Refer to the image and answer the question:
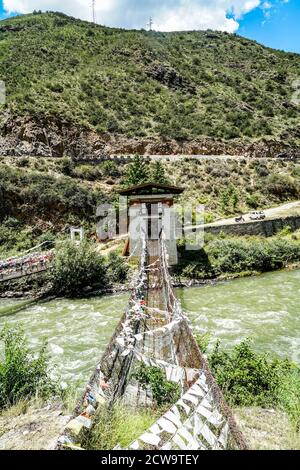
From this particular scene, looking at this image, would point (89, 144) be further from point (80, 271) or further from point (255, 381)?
point (255, 381)

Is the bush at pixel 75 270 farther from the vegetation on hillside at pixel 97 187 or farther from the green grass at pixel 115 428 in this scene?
the green grass at pixel 115 428

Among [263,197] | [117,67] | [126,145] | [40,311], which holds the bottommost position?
[40,311]

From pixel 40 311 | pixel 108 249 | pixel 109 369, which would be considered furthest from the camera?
pixel 108 249

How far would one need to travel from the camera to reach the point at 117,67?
46.2 metres

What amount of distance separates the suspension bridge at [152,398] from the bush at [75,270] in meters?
7.70

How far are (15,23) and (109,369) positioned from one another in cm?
6297

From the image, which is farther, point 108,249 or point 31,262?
point 108,249

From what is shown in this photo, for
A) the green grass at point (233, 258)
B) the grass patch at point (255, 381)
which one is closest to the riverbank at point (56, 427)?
the grass patch at point (255, 381)

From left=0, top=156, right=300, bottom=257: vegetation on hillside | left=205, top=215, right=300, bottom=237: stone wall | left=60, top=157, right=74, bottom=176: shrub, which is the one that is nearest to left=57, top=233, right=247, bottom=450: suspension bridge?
left=205, top=215, right=300, bottom=237: stone wall

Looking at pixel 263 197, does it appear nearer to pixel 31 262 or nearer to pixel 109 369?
pixel 31 262

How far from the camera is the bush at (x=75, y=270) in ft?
52.1

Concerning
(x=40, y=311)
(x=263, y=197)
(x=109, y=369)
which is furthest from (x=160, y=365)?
(x=263, y=197)

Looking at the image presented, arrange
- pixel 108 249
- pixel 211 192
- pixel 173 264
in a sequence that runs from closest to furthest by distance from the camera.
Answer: pixel 173 264 → pixel 108 249 → pixel 211 192

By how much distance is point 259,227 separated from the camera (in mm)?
22766
